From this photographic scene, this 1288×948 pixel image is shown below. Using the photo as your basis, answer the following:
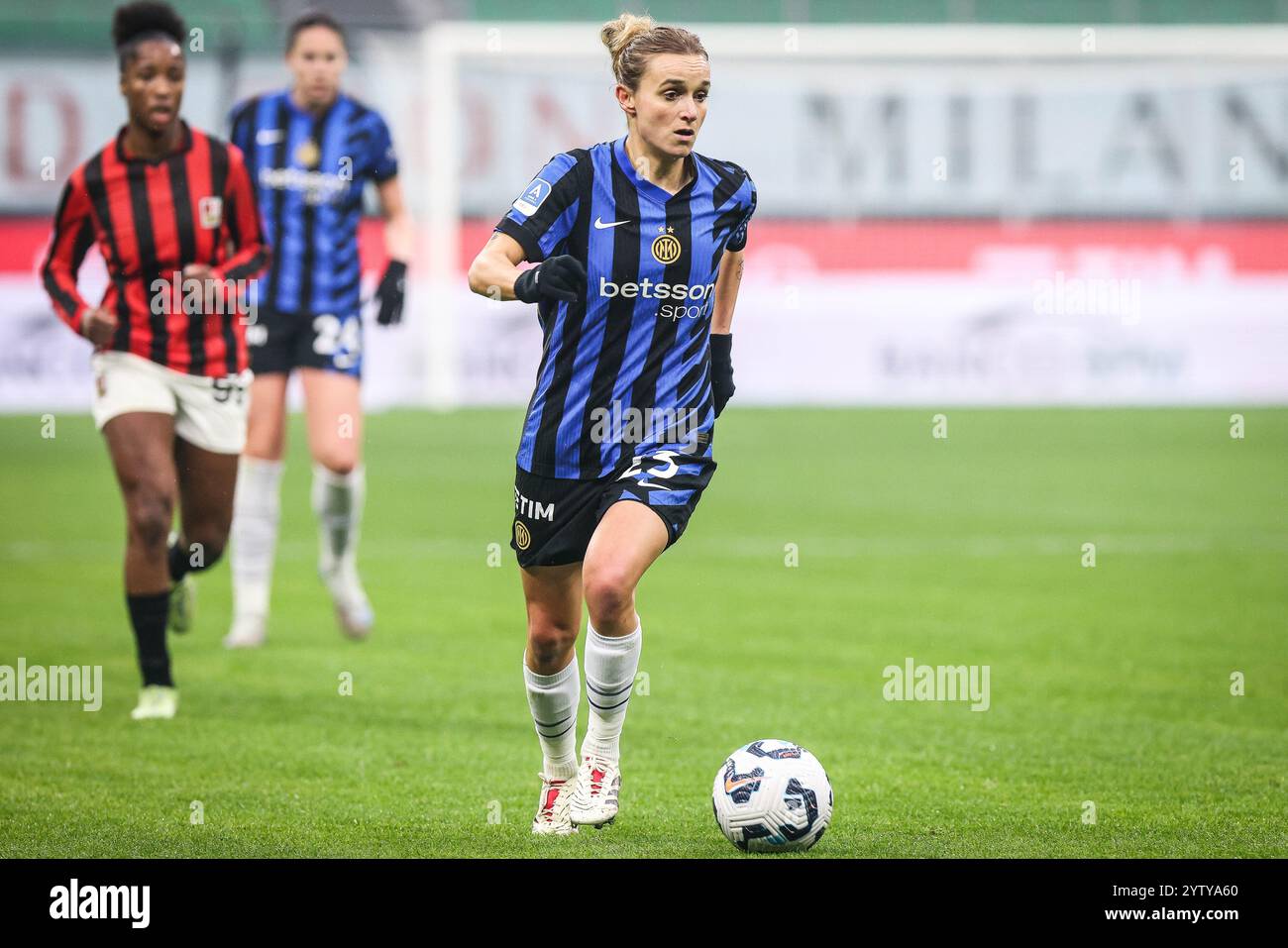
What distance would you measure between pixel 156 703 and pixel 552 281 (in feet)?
10.3

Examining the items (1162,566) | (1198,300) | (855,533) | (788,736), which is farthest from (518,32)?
(788,736)

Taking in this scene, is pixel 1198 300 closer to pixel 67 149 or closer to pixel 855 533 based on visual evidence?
pixel 855 533

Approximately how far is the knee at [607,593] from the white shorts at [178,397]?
2623 mm

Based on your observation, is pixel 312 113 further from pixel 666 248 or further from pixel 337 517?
pixel 666 248

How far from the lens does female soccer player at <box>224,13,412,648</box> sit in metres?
8.72

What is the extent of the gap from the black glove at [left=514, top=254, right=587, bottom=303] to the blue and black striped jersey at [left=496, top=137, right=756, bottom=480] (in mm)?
405

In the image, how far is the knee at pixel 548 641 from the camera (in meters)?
5.24

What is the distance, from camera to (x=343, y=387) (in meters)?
8.71

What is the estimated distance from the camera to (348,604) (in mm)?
8844

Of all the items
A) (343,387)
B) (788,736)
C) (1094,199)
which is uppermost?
(1094,199)

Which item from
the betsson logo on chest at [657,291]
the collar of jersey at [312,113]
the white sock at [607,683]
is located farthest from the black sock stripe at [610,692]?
the collar of jersey at [312,113]

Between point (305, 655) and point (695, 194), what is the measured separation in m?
3.89

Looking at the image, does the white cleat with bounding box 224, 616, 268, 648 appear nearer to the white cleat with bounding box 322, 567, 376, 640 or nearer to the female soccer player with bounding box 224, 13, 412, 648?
the female soccer player with bounding box 224, 13, 412, 648

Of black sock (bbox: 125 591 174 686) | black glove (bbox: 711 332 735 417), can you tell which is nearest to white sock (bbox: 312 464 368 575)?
black sock (bbox: 125 591 174 686)
